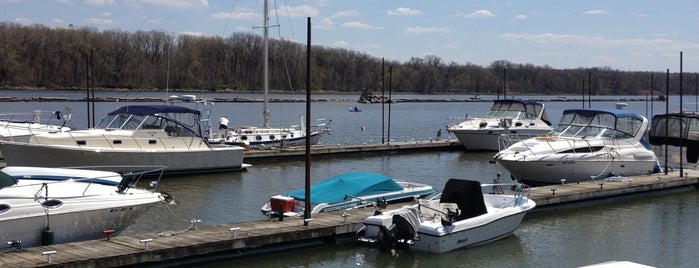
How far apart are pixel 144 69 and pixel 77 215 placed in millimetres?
151936

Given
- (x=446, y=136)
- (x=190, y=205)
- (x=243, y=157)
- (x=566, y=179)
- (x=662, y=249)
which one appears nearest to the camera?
(x=662, y=249)

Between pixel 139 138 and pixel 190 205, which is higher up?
pixel 139 138

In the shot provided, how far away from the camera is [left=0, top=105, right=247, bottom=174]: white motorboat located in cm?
2894

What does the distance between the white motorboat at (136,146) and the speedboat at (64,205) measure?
1031 cm

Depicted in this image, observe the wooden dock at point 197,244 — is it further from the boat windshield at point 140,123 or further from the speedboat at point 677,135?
the speedboat at point 677,135

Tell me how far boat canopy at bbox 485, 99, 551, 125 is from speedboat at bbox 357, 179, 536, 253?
28.2 metres

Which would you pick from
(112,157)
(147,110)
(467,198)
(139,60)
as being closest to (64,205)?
(467,198)

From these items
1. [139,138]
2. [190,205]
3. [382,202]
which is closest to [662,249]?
[382,202]

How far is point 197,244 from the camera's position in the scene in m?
16.5

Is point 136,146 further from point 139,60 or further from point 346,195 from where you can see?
point 139,60

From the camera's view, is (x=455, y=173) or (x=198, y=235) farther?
(x=455, y=173)

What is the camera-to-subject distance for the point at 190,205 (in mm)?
25562

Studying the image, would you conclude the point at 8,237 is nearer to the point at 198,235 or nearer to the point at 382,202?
the point at 198,235

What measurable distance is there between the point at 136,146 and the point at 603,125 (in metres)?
18.9
